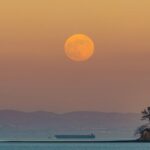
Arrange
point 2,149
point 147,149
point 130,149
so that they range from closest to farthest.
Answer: point 147,149 → point 130,149 → point 2,149

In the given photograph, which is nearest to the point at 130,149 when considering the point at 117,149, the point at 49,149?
the point at 117,149

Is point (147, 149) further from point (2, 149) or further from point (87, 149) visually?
point (2, 149)

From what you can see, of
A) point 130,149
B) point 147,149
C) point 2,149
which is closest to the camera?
point 147,149

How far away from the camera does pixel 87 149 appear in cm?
18975

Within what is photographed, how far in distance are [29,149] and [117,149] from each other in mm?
25280

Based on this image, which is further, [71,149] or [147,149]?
[71,149]

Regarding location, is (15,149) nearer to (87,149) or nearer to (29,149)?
(29,149)

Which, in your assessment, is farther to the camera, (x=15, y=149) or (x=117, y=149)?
(x=15, y=149)

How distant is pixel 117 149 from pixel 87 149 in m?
8.85

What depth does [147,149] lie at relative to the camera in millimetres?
165375

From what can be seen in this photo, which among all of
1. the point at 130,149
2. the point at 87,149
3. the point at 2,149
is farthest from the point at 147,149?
the point at 2,149

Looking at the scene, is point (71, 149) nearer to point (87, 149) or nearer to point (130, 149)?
point (87, 149)

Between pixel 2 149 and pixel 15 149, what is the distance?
21.7ft

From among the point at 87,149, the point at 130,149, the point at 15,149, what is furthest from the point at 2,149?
the point at 130,149
